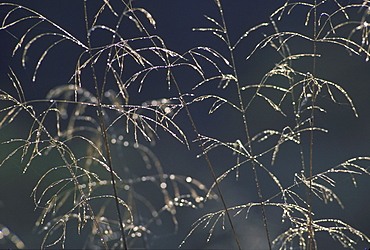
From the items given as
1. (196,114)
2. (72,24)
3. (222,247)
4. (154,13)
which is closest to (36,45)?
(72,24)

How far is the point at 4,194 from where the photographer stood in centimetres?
282

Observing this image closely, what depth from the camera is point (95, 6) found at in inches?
124

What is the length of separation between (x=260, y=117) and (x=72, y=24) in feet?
3.85

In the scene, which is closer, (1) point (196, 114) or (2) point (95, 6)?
(1) point (196, 114)

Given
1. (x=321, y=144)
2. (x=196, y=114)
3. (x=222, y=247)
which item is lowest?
(x=222, y=247)

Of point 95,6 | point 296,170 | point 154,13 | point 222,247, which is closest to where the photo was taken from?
point 222,247

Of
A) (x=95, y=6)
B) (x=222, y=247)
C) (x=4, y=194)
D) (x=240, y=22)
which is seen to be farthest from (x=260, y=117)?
(x=4, y=194)

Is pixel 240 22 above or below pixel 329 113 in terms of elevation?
above

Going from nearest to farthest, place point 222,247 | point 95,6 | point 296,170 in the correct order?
1. point 222,247
2. point 296,170
3. point 95,6

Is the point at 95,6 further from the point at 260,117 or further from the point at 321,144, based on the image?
the point at 321,144

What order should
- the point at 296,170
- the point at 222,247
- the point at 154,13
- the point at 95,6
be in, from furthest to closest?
the point at 95,6 → the point at 154,13 → the point at 296,170 → the point at 222,247

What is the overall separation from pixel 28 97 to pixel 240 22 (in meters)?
1.25

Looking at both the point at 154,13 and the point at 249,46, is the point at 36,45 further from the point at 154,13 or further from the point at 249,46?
the point at 249,46

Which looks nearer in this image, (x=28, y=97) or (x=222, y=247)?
(x=222, y=247)
